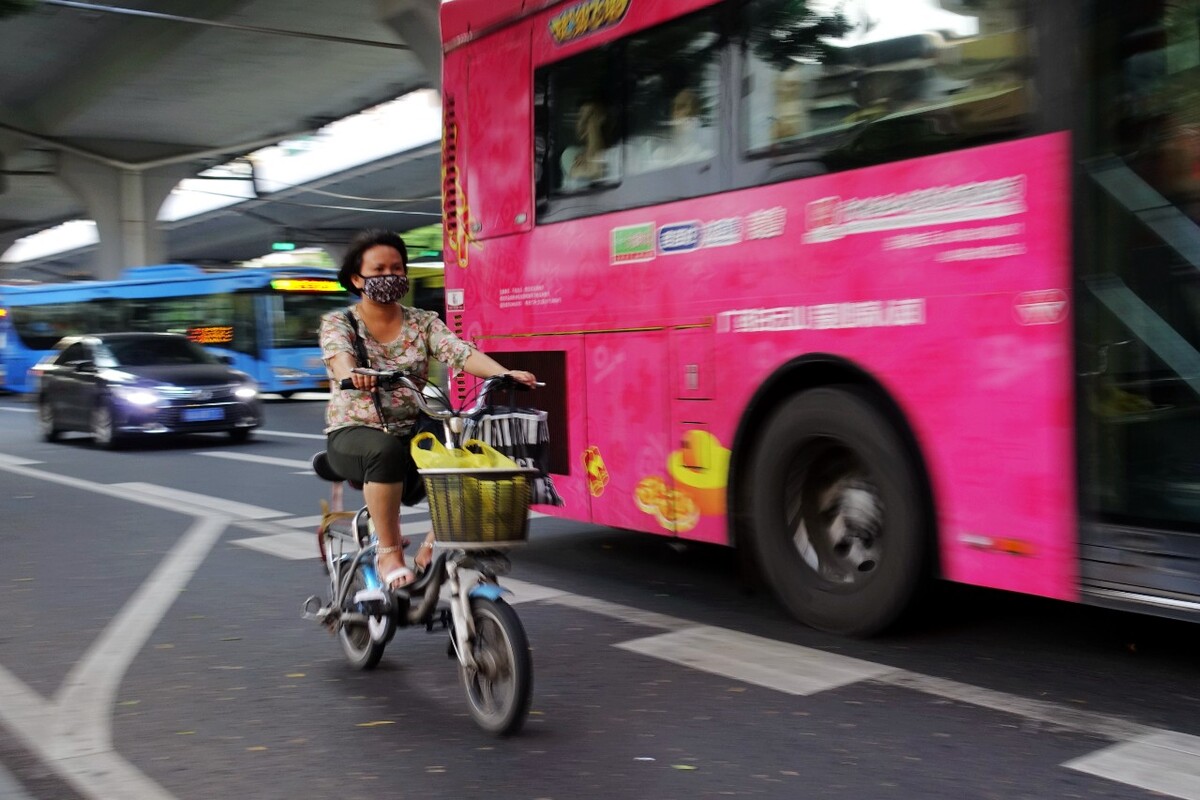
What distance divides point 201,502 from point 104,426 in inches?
259

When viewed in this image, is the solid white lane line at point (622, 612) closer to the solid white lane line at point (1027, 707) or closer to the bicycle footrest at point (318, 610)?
the solid white lane line at point (1027, 707)

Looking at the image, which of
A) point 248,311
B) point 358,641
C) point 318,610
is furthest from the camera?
point 248,311

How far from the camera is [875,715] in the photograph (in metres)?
4.55

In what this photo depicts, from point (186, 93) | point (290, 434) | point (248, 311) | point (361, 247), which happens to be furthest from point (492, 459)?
point (186, 93)

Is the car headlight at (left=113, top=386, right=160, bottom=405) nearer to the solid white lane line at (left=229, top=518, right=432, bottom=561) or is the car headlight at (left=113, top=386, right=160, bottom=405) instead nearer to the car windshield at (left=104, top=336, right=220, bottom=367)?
the car windshield at (left=104, top=336, right=220, bottom=367)

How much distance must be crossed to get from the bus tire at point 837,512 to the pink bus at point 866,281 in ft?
0.04

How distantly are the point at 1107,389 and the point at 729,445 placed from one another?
6.48 feet

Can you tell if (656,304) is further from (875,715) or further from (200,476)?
(200,476)

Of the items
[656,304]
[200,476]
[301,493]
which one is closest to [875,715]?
[656,304]

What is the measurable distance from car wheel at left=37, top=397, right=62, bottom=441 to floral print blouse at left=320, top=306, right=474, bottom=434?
14.8 meters

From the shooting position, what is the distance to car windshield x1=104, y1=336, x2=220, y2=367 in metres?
17.6

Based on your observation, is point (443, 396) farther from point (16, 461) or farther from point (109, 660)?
point (16, 461)

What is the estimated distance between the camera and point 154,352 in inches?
701

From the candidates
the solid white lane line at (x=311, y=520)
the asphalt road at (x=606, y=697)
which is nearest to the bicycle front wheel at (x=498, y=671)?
the asphalt road at (x=606, y=697)
